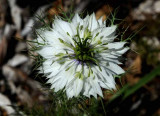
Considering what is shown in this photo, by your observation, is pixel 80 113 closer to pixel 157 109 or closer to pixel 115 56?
pixel 115 56

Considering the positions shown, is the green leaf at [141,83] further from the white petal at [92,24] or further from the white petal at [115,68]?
the white petal at [92,24]

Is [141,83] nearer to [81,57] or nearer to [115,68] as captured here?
[115,68]

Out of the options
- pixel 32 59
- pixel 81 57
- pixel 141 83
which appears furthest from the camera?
pixel 32 59

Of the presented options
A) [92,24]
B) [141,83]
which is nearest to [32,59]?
[141,83]

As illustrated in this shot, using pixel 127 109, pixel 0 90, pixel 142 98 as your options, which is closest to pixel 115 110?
pixel 127 109

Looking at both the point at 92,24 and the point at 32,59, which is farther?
the point at 32,59

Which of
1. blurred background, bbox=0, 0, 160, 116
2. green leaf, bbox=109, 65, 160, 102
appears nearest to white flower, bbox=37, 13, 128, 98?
green leaf, bbox=109, 65, 160, 102

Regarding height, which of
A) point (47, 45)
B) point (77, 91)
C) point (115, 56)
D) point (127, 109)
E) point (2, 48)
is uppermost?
point (2, 48)

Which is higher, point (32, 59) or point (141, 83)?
point (32, 59)

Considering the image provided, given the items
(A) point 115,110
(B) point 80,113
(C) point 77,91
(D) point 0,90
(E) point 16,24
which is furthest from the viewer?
(E) point 16,24
